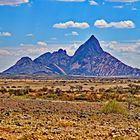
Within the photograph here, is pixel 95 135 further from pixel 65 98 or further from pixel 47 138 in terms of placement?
pixel 65 98

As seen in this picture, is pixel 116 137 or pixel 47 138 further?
pixel 116 137

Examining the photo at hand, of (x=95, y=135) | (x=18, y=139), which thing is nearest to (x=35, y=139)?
(x=18, y=139)

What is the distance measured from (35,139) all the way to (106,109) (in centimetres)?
2977

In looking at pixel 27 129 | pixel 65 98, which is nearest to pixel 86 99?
pixel 65 98

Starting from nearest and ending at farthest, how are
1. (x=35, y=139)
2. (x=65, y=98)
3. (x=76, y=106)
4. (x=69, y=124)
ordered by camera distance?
1. (x=35, y=139)
2. (x=69, y=124)
3. (x=76, y=106)
4. (x=65, y=98)

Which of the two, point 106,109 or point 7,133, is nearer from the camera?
point 7,133

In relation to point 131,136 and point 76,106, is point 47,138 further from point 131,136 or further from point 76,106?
point 76,106

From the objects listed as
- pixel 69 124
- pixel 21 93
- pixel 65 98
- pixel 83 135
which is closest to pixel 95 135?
pixel 83 135

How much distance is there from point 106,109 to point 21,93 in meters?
39.8

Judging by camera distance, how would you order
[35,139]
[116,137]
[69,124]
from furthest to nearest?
[69,124]
[116,137]
[35,139]

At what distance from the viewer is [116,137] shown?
79.3ft

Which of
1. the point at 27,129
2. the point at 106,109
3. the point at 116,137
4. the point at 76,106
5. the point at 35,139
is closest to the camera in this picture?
the point at 35,139

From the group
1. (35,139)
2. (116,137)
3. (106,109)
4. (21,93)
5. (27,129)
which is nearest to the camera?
(35,139)

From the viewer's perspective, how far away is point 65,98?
7644 cm
